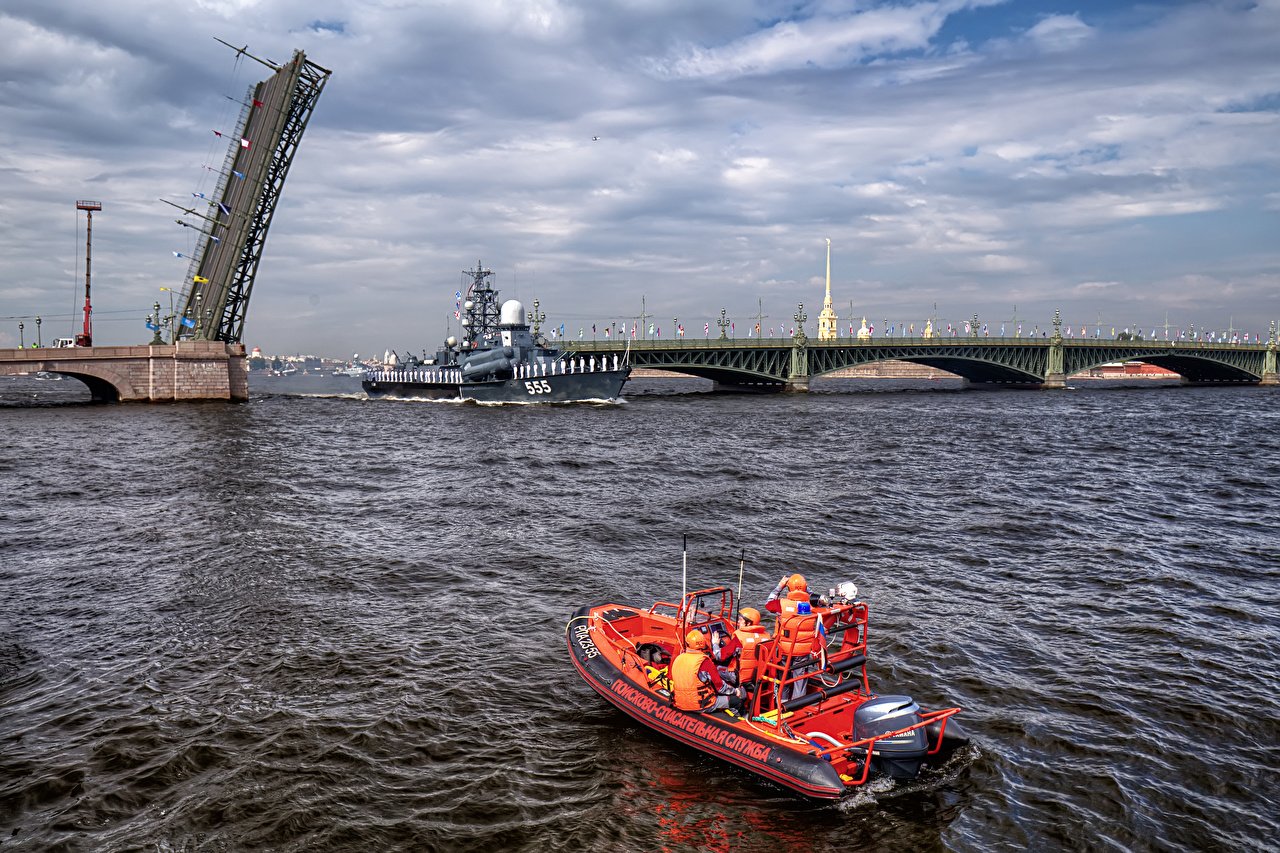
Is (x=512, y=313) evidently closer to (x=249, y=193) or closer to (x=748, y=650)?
(x=249, y=193)

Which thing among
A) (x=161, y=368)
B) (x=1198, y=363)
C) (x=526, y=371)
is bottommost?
(x=161, y=368)

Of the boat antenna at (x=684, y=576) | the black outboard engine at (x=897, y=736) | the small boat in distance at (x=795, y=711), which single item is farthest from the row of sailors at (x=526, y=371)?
the black outboard engine at (x=897, y=736)

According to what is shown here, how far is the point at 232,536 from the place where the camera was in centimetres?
2480

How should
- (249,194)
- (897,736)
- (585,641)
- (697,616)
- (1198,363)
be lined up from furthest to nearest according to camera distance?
(1198,363) < (249,194) < (585,641) < (697,616) < (897,736)

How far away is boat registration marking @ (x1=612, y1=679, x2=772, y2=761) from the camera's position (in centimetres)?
1084

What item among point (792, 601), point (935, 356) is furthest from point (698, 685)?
point (935, 356)

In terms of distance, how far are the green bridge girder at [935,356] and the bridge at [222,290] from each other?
36.0 metres

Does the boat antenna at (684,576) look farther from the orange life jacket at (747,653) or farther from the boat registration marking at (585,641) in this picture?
the boat registration marking at (585,641)

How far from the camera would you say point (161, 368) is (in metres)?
71.1

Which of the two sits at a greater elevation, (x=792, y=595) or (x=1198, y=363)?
(x=1198, y=363)

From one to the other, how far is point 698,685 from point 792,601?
1.86m

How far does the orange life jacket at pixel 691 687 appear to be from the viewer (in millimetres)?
11664

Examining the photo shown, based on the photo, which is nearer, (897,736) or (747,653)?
(897,736)

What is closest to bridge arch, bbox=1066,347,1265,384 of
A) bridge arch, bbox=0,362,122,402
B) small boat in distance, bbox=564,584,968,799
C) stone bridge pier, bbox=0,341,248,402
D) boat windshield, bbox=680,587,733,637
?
stone bridge pier, bbox=0,341,248,402
